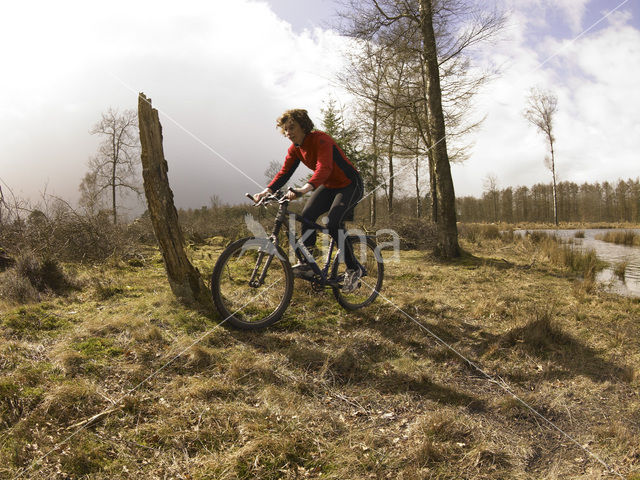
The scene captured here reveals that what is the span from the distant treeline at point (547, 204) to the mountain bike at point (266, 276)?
51.7 meters

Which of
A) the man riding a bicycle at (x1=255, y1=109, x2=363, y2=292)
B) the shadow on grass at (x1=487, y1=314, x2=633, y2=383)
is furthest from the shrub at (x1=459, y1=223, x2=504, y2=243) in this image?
the man riding a bicycle at (x1=255, y1=109, x2=363, y2=292)

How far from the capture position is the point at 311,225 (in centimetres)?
425

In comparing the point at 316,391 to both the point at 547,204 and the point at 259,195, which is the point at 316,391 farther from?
the point at 547,204

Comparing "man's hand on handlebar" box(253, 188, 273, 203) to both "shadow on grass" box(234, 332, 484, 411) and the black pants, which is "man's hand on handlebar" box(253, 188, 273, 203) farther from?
"shadow on grass" box(234, 332, 484, 411)

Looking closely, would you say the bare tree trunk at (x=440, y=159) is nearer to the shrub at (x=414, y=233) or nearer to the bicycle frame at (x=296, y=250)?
the shrub at (x=414, y=233)

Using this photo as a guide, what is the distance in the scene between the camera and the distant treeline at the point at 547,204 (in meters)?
52.3

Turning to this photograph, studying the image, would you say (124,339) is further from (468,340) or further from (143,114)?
(468,340)

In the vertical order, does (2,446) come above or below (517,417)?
above

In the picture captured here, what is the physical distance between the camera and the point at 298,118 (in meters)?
4.08

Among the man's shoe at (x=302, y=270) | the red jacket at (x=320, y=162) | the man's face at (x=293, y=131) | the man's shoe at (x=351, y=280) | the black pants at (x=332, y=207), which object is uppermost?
the man's face at (x=293, y=131)

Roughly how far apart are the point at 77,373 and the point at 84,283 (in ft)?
9.89

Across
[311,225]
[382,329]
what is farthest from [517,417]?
[311,225]

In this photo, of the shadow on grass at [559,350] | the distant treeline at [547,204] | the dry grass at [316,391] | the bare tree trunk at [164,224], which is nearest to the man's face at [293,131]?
the bare tree trunk at [164,224]

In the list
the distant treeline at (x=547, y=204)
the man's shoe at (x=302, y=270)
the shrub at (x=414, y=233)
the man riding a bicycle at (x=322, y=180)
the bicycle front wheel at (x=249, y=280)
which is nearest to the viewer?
the bicycle front wheel at (x=249, y=280)
